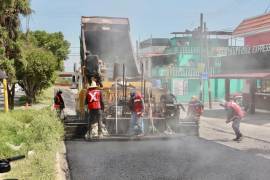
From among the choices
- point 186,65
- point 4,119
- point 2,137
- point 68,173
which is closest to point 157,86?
point 4,119

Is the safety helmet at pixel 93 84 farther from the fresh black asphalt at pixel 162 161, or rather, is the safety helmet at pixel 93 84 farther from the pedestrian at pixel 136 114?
the fresh black asphalt at pixel 162 161

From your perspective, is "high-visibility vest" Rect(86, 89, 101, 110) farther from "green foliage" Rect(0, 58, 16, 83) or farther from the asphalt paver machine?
"green foliage" Rect(0, 58, 16, 83)

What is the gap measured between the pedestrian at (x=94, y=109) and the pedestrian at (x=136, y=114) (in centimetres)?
76

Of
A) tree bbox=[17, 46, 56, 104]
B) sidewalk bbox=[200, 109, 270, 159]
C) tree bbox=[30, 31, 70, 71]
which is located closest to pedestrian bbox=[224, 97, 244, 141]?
sidewalk bbox=[200, 109, 270, 159]

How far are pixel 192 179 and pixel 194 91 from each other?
2678cm

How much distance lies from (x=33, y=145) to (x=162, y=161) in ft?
7.73

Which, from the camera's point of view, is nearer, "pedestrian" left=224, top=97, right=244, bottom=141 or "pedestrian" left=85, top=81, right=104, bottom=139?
"pedestrian" left=85, top=81, right=104, bottom=139

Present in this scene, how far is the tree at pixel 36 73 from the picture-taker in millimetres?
25413

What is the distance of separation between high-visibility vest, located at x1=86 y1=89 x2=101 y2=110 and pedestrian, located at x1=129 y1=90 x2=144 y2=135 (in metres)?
0.84

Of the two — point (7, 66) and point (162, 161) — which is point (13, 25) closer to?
point (7, 66)

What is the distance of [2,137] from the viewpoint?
8.72 metres

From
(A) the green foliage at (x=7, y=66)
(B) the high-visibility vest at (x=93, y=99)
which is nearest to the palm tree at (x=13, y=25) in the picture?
(A) the green foliage at (x=7, y=66)

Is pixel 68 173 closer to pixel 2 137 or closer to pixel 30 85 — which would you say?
pixel 2 137

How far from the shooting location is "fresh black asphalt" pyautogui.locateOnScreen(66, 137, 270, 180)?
6.77 m
